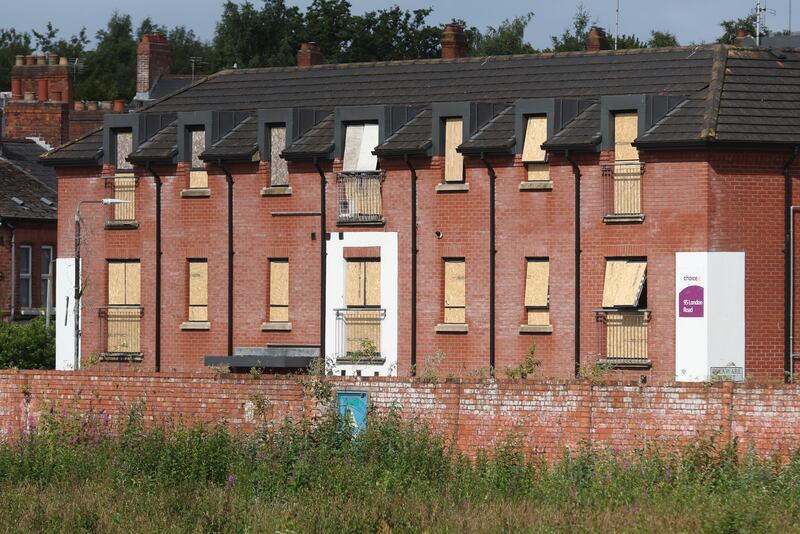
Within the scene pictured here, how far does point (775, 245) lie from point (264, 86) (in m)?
17.0

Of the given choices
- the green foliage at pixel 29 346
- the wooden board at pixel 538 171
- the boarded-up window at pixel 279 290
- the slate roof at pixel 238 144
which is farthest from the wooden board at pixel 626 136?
the green foliage at pixel 29 346

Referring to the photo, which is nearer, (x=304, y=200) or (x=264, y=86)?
(x=304, y=200)

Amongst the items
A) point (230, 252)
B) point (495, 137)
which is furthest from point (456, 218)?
point (230, 252)

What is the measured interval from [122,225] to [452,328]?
10489 mm

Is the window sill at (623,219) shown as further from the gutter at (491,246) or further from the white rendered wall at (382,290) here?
the white rendered wall at (382,290)

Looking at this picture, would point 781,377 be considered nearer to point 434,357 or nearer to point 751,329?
point 751,329

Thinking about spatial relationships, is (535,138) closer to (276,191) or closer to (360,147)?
(360,147)

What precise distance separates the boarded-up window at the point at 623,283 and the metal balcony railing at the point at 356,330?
20.4ft

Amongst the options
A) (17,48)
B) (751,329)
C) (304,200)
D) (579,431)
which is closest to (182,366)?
(304,200)

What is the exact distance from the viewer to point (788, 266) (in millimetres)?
43250

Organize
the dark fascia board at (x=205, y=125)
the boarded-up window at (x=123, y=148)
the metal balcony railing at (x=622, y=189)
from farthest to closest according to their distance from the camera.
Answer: the boarded-up window at (x=123, y=148)
the dark fascia board at (x=205, y=125)
the metal balcony railing at (x=622, y=189)

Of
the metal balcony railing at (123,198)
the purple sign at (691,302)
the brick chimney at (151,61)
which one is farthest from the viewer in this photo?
the brick chimney at (151,61)

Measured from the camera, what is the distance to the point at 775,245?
142ft

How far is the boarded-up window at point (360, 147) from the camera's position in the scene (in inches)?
1876
